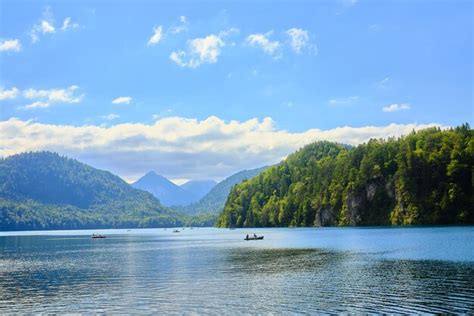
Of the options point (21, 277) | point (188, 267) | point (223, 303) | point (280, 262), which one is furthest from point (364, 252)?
point (21, 277)

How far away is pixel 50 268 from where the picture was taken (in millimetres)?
88500

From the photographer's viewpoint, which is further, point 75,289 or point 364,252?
point 364,252

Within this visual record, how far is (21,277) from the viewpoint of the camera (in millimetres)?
76688

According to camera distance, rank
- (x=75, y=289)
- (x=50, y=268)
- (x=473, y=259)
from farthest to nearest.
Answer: (x=50, y=268) → (x=473, y=259) → (x=75, y=289)

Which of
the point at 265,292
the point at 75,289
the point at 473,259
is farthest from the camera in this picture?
the point at 473,259

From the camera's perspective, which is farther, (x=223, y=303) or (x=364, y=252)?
(x=364, y=252)

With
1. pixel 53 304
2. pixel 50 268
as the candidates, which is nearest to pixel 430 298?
pixel 53 304

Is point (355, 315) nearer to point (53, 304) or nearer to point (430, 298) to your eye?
point (430, 298)

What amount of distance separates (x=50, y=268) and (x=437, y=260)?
64.2 meters

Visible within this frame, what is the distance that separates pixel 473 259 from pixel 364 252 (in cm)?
2508

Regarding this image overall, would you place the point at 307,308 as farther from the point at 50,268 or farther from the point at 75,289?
the point at 50,268

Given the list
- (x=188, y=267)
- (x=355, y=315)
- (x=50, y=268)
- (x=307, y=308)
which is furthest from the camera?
(x=50, y=268)

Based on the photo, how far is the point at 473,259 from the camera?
72.4 metres

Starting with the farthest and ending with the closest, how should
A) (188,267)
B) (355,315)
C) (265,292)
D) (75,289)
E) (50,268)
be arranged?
(50,268) → (188,267) → (75,289) → (265,292) → (355,315)
